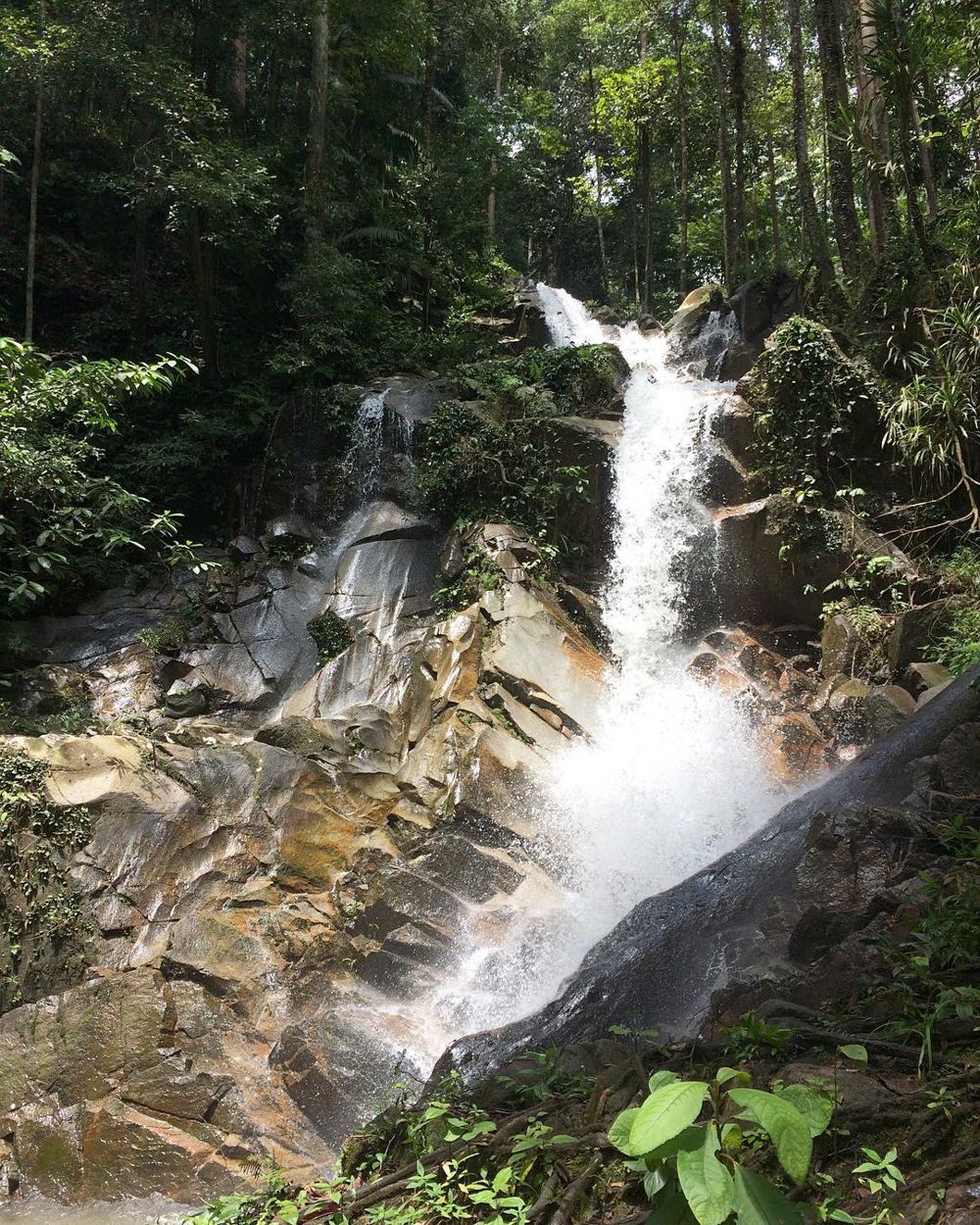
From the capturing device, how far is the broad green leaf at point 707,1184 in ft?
5.51

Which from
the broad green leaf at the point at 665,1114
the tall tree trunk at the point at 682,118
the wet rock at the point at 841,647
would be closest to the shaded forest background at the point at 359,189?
the tall tree trunk at the point at 682,118

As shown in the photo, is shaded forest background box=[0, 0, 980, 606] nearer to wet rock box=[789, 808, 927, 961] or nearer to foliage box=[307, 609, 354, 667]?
foliage box=[307, 609, 354, 667]

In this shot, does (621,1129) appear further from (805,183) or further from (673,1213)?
(805,183)

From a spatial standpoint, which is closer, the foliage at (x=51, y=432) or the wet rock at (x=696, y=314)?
the foliage at (x=51, y=432)

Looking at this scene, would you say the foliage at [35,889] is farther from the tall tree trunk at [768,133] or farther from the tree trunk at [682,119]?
the tree trunk at [682,119]

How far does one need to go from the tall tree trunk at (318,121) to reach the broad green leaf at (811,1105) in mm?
15974

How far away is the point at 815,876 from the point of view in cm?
484

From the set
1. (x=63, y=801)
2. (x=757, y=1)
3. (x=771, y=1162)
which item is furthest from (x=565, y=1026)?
(x=757, y=1)

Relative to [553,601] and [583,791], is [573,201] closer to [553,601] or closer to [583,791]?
[553,601]

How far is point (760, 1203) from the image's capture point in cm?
172

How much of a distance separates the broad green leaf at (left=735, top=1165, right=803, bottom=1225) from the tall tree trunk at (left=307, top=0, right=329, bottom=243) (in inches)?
638

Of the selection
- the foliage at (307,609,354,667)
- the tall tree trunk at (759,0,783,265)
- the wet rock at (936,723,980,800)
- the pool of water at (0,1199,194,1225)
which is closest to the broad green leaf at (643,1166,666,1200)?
the wet rock at (936,723,980,800)

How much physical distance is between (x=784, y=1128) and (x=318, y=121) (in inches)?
701

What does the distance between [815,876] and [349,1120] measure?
11.4 feet
